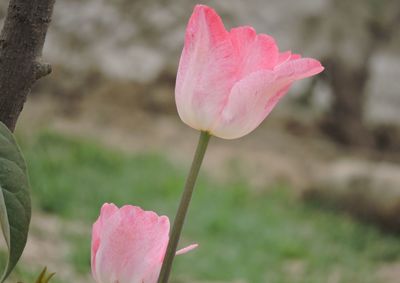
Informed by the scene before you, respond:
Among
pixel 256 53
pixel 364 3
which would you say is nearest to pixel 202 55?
pixel 256 53

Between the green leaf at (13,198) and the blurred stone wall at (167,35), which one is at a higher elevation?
the blurred stone wall at (167,35)

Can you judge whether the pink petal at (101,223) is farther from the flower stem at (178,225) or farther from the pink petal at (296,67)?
→ the pink petal at (296,67)

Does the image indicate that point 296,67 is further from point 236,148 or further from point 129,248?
point 236,148

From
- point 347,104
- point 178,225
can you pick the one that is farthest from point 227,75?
point 347,104

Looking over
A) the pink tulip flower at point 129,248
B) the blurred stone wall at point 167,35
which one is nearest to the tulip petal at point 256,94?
the pink tulip flower at point 129,248

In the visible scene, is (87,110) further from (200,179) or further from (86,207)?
(86,207)

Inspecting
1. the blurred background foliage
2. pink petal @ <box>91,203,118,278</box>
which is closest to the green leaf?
pink petal @ <box>91,203,118,278</box>

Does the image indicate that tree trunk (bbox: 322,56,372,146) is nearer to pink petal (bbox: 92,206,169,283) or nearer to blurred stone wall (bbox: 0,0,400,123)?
blurred stone wall (bbox: 0,0,400,123)
